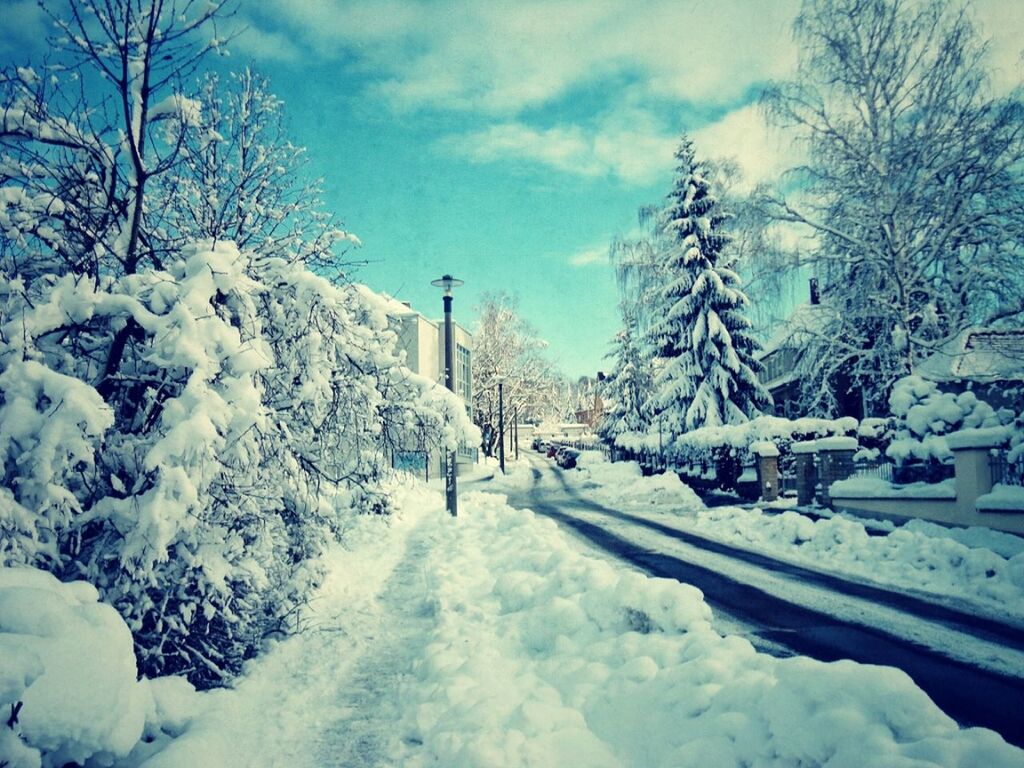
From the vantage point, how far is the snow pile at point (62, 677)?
8.49 feet

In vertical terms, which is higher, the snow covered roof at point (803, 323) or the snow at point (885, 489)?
the snow covered roof at point (803, 323)

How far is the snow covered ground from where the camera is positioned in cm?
740

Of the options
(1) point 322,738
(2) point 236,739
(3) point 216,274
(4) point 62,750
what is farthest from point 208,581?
(3) point 216,274

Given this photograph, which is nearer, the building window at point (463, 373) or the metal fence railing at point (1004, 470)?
the metal fence railing at point (1004, 470)

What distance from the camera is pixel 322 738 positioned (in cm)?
409

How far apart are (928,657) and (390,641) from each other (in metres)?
4.91

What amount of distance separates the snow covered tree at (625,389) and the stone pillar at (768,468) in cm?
2369

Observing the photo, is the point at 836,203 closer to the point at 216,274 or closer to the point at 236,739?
the point at 216,274

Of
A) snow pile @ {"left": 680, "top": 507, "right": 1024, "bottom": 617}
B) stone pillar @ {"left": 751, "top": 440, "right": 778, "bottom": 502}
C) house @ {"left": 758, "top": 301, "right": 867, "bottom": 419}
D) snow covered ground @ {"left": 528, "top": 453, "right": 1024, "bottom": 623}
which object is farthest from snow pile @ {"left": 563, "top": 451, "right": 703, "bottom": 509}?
snow pile @ {"left": 680, "top": 507, "right": 1024, "bottom": 617}

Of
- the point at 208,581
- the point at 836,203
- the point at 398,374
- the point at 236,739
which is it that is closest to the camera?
the point at 236,739

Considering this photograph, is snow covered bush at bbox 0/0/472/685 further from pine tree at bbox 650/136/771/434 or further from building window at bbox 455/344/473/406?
building window at bbox 455/344/473/406

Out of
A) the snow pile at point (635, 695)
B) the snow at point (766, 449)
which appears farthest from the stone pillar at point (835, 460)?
the snow pile at point (635, 695)

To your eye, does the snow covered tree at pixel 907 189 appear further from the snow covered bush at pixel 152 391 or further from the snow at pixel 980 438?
the snow covered bush at pixel 152 391

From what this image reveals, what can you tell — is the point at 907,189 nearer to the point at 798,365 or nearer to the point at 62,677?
the point at 798,365
